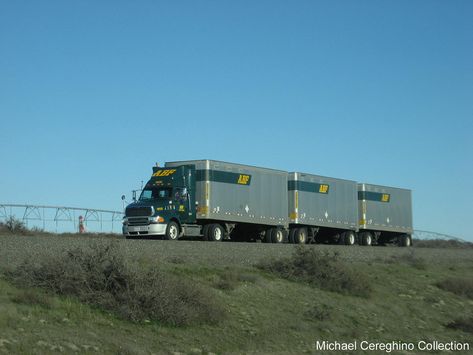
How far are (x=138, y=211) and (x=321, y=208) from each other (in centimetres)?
1617

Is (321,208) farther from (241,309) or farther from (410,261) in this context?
(241,309)

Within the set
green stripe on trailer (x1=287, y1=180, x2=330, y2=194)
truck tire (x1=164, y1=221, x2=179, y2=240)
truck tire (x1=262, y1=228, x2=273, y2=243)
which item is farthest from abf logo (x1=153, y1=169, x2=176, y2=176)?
green stripe on trailer (x1=287, y1=180, x2=330, y2=194)

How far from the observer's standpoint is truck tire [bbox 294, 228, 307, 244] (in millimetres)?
43094

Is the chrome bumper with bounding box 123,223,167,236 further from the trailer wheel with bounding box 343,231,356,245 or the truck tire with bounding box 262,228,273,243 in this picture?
the trailer wheel with bounding box 343,231,356,245

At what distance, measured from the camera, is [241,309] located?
1560 cm

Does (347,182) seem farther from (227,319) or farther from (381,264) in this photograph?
(227,319)

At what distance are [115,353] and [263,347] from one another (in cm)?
333

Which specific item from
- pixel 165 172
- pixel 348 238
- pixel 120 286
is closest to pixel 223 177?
pixel 165 172

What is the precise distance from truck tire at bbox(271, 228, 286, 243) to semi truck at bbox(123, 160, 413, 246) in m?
0.06

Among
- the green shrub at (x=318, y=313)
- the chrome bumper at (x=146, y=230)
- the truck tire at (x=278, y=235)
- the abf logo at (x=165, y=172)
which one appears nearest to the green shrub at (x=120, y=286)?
the green shrub at (x=318, y=313)

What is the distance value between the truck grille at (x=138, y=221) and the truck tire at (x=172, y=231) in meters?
1.14

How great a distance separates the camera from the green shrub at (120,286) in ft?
44.4

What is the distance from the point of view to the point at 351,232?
158ft

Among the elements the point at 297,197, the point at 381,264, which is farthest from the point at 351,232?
the point at 381,264
